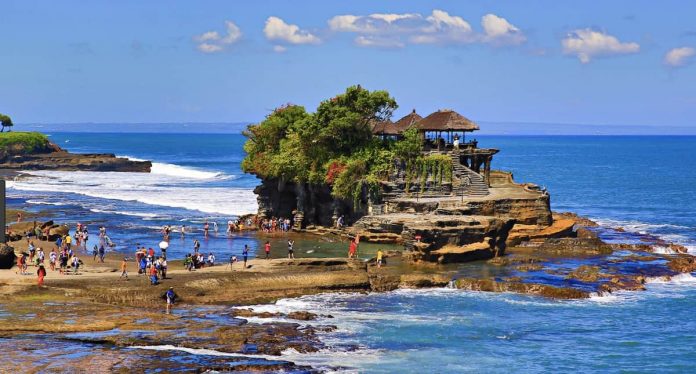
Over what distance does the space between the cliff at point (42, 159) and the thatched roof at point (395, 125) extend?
82430 millimetres

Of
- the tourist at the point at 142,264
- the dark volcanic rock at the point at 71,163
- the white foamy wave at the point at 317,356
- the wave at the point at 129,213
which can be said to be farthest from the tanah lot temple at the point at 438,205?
the dark volcanic rock at the point at 71,163

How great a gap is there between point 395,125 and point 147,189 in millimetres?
47537

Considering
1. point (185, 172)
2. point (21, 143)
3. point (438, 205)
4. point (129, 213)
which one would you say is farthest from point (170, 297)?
point (21, 143)

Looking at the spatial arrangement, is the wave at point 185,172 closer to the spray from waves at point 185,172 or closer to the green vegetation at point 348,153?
the spray from waves at point 185,172

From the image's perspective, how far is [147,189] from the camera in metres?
109

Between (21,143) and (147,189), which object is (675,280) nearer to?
(147,189)

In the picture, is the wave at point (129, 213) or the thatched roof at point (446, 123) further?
the wave at point (129, 213)

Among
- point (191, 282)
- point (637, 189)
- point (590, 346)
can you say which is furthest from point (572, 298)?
point (637, 189)

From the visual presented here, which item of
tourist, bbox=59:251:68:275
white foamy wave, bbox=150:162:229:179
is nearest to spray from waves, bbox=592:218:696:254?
tourist, bbox=59:251:68:275

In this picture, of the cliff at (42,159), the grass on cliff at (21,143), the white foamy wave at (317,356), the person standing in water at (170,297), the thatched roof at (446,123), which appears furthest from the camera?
the grass on cliff at (21,143)

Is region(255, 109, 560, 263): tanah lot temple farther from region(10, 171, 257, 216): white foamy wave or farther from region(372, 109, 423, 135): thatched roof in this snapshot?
region(10, 171, 257, 216): white foamy wave

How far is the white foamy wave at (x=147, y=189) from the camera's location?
91.2 meters

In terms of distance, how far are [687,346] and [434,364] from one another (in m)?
11.2

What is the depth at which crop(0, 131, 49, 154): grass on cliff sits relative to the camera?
493 ft
